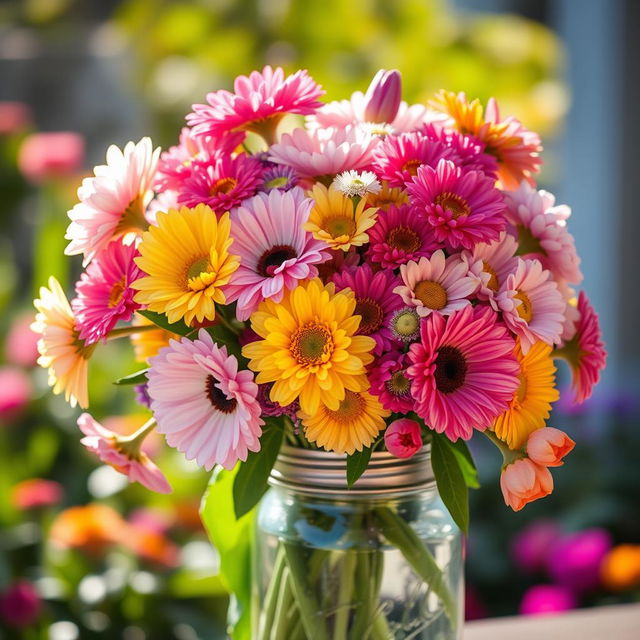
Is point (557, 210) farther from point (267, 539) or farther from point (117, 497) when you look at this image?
point (117, 497)

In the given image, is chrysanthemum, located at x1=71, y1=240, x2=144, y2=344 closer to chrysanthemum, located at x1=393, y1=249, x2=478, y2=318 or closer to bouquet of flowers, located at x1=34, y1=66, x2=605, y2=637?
bouquet of flowers, located at x1=34, y1=66, x2=605, y2=637

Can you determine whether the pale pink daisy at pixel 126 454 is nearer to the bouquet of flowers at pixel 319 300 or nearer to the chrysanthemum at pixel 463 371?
the bouquet of flowers at pixel 319 300

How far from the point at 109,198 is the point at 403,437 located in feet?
0.80

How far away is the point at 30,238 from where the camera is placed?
2.54m

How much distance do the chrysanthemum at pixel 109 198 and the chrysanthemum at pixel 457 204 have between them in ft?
0.61

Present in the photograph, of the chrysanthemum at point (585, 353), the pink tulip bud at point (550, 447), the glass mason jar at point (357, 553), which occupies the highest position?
the chrysanthemum at point (585, 353)

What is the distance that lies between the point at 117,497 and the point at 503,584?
72cm

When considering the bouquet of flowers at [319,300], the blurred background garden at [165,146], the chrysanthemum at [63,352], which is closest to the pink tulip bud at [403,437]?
the bouquet of flowers at [319,300]

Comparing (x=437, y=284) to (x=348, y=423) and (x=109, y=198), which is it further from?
(x=109, y=198)

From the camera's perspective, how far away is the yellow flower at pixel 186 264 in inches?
21.6

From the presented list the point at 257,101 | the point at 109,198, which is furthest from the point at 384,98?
the point at 109,198

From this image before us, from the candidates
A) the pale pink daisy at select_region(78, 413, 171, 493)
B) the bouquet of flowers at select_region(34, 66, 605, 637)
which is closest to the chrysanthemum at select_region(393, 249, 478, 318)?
the bouquet of flowers at select_region(34, 66, 605, 637)

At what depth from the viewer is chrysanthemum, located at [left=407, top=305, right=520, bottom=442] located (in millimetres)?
533

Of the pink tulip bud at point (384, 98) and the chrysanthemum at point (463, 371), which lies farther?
the pink tulip bud at point (384, 98)
